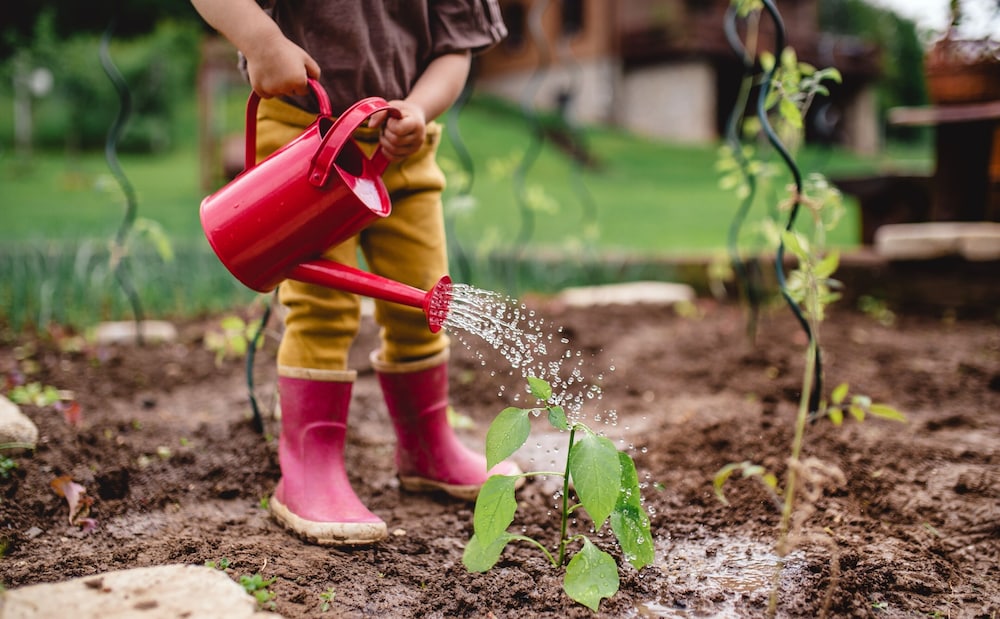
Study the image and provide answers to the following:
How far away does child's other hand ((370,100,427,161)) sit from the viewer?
117 cm

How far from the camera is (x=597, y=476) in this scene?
953 mm

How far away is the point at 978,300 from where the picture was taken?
2941mm

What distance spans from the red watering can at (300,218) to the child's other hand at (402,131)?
0.11 ft

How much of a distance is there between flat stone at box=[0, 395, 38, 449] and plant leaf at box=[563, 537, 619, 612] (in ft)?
3.45

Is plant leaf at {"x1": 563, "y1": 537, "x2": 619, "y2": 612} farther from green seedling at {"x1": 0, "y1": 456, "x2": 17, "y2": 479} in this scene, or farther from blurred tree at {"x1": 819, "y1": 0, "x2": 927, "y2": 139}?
blurred tree at {"x1": 819, "y1": 0, "x2": 927, "y2": 139}

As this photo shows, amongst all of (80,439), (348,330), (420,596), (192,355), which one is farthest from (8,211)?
(420,596)

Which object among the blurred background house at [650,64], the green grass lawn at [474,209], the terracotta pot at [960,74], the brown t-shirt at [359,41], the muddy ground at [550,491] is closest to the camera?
the muddy ground at [550,491]

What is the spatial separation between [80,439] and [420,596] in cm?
87

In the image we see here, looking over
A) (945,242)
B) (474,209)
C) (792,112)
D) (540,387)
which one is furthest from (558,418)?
(474,209)

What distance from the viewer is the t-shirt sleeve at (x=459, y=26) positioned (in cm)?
139

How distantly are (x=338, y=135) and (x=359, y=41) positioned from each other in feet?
1.02

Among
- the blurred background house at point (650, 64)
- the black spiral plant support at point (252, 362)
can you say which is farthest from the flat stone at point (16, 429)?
the blurred background house at point (650, 64)

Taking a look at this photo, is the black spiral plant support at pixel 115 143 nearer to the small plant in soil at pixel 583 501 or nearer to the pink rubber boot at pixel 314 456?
the pink rubber boot at pixel 314 456

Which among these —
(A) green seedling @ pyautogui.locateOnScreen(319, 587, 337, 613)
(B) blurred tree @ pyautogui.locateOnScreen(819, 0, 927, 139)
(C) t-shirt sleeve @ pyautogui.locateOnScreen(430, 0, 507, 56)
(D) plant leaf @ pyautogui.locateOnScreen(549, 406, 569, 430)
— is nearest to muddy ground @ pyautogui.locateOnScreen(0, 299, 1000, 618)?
(A) green seedling @ pyautogui.locateOnScreen(319, 587, 337, 613)
